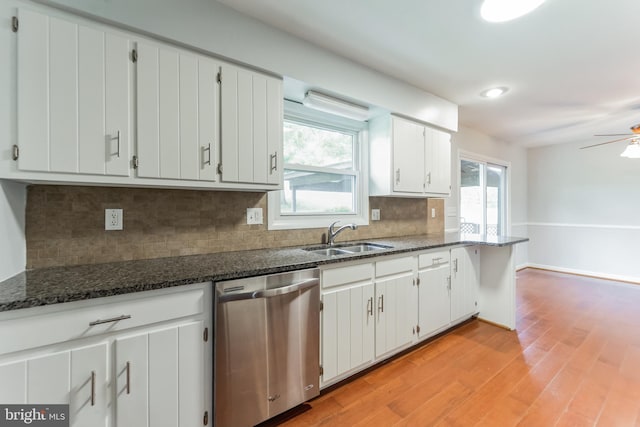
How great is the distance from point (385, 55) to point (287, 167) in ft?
3.95

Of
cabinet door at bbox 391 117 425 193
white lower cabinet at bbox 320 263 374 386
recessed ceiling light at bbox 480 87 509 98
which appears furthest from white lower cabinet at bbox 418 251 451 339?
recessed ceiling light at bbox 480 87 509 98

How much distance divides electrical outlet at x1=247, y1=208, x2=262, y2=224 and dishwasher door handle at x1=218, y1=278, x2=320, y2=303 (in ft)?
2.36

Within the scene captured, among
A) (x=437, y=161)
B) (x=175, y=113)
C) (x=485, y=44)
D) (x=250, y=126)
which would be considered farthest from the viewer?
(x=437, y=161)

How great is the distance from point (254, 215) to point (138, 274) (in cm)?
90

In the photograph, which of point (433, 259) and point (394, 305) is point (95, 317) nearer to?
point (394, 305)

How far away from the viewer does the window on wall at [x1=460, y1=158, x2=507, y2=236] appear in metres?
4.16

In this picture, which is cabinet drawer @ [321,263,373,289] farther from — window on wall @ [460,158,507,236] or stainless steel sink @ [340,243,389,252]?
window on wall @ [460,158,507,236]

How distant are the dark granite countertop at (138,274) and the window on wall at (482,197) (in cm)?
288

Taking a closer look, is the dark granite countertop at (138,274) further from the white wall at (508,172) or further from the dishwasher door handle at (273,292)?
the white wall at (508,172)

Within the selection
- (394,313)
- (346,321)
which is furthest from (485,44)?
(346,321)

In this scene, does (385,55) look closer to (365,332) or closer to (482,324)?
(365,332)

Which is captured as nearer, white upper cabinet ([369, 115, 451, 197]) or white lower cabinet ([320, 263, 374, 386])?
white lower cabinet ([320, 263, 374, 386])

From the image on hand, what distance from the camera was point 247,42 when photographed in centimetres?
172

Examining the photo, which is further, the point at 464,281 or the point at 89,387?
the point at 464,281
